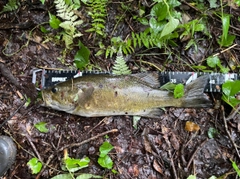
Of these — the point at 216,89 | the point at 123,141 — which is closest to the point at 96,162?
the point at 123,141

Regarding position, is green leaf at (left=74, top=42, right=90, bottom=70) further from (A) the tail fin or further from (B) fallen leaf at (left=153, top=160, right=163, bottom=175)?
(B) fallen leaf at (left=153, top=160, right=163, bottom=175)

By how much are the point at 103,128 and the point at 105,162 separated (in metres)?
0.49

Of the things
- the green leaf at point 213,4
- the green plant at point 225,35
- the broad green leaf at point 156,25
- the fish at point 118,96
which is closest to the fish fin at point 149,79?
the fish at point 118,96

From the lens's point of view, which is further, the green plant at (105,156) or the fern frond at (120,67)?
the fern frond at (120,67)

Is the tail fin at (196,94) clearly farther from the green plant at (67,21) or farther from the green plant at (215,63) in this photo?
the green plant at (67,21)

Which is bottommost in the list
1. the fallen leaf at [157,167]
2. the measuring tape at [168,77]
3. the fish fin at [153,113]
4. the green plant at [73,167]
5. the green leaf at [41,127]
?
the fallen leaf at [157,167]

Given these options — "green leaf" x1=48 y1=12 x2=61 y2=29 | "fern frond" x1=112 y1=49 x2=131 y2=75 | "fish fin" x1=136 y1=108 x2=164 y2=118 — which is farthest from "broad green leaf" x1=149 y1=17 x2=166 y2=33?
"green leaf" x1=48 y1=12 x2=61 y2=29

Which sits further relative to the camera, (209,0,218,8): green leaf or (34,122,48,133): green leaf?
(209,0,218,8): green leaf

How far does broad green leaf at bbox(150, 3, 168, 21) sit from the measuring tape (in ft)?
2.63

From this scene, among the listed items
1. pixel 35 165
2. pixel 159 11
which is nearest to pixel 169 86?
pixel 159 11

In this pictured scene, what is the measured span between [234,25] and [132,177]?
277cm

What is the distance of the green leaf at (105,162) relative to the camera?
3.94 meters

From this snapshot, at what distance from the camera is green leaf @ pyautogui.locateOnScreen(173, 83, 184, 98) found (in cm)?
409

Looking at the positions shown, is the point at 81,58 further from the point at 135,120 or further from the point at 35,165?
the point at 35,165
